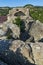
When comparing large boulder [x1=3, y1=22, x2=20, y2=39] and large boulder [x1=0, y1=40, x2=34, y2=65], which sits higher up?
large boulder [x1=0, y1=40, x2=34, y2=65]

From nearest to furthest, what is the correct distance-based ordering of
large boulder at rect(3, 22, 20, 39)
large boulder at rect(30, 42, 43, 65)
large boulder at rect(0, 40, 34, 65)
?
large boulder at rect(0, 40, 34, 65) → large boulder at rect(30, 42, 43, 65) → large boulder at rect(3, 22, 20, 39)

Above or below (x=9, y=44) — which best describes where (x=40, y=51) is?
below

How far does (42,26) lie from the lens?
120 feet

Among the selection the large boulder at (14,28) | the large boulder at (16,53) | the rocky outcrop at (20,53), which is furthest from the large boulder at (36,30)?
the large boulder at (16,53)

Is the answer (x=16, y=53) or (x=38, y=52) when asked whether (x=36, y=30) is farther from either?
(x=16, y=53)

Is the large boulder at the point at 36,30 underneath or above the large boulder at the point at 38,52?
underneath

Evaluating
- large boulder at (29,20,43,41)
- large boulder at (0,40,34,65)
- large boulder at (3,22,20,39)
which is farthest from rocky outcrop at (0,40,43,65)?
large boulder at (29,20,43,41)

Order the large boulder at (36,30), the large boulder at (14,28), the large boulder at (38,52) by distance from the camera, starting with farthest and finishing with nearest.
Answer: the large boulder at (36,30) < the large boulder at (14,28) < the large boulder at (38,52)

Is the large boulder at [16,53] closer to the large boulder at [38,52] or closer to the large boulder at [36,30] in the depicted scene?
the large boulder at [38,52]

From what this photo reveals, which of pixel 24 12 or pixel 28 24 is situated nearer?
pixel 28 24

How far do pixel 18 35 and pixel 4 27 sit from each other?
8.98 ft

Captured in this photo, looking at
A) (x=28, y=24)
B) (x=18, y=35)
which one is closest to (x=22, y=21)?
(x=28, y=24)

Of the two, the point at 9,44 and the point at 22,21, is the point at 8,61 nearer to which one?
the point at 9,44

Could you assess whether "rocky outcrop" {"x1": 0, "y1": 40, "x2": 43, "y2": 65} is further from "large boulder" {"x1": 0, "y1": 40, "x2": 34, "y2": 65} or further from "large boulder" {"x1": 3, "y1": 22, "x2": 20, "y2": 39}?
"large boulder" {"x1": 3, "y1": 22, "x2": 20, "y2": 39}
